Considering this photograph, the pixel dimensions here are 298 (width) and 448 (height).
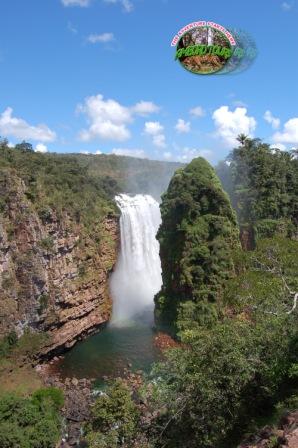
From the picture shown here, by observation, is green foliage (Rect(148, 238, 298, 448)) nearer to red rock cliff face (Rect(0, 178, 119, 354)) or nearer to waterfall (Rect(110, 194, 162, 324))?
red rock cliff face (Rect(0, 178, 119, 354))

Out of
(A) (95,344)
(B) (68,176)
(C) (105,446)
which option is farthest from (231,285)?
(C) (105,446)

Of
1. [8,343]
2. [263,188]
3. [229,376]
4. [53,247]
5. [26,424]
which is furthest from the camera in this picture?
[263,188]

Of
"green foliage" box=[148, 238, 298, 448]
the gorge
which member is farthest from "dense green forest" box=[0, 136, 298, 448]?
the gorge

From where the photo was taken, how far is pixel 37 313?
3183 cm

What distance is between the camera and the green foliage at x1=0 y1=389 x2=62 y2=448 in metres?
19.0

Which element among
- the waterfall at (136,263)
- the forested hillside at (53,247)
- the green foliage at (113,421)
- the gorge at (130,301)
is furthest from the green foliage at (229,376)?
the waterfall at (136,263)

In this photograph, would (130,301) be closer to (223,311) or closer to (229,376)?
(223,311)

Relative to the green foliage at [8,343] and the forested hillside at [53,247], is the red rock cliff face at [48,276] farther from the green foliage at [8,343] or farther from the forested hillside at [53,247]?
the green foliage at [8,343]

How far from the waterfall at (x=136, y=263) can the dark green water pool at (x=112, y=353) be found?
4437 mm

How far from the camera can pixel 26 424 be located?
20.4m

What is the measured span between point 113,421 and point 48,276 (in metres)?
17.2

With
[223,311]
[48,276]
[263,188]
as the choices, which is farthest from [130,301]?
[263,188]

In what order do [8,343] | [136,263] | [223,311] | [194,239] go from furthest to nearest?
[136,263], [194,239], [223,311], [8,343]

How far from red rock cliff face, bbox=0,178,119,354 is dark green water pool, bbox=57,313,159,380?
1.17 metres
